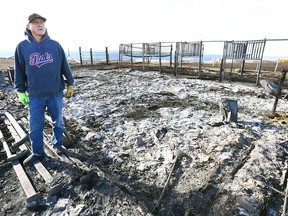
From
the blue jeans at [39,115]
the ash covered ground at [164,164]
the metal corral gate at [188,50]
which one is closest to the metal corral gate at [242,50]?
the metal corral gate at [188,50]

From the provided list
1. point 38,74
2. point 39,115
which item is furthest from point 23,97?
point 38,74

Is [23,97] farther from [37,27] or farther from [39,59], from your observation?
[37,27]

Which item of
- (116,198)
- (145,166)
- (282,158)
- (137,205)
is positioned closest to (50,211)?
(116,198)

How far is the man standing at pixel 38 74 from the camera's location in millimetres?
3031

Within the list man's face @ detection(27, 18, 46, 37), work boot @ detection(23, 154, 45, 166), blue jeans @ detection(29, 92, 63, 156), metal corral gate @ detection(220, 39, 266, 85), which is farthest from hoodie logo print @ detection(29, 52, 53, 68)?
metal corral gate @ detection(220, 39, 266, 85)

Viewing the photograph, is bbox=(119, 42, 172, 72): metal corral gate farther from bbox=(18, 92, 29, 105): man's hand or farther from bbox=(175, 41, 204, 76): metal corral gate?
bbox=(18, 92, 29, 105): man's hand

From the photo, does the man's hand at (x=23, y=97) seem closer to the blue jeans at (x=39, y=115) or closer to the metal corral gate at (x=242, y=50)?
the blue jeans at (x=39, y=115)

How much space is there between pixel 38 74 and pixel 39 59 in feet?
0.72

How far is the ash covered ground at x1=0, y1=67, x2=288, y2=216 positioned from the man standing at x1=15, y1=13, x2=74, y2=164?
654mm

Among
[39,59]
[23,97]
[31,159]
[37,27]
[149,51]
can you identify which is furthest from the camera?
[149,51]

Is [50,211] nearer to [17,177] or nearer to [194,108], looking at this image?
[17,177]

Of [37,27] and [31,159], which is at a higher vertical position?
[37,27]

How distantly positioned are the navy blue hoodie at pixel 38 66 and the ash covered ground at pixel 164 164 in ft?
3.95

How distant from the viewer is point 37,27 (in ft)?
9.81
